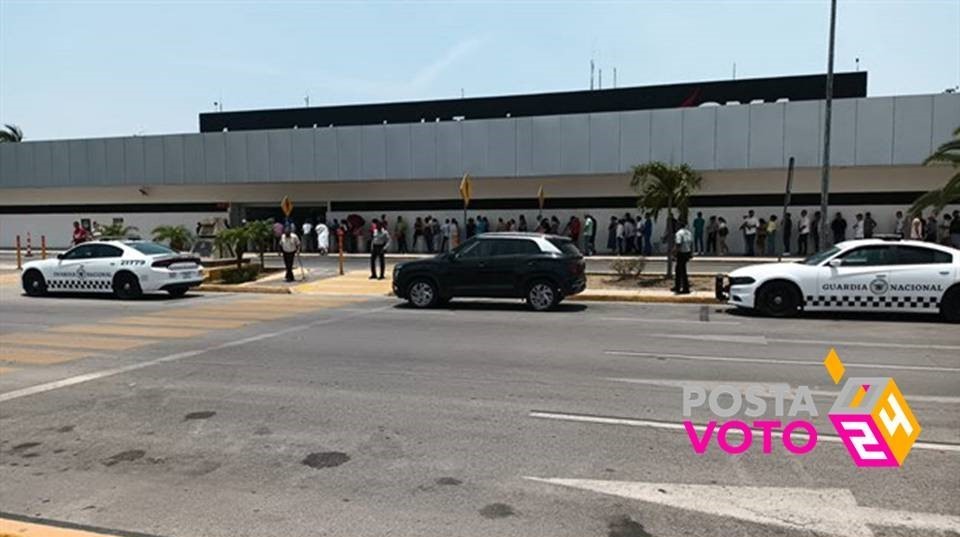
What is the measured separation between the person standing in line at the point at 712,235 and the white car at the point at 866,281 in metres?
14.4

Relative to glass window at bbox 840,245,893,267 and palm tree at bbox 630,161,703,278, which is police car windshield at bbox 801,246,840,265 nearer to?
glass window at bbox 840,245,893,267

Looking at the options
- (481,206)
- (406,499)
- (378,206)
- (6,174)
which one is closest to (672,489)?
(406,499)

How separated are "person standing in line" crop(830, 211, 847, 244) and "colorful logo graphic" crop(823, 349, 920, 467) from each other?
20.6m

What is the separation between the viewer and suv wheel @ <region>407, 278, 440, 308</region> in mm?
16328

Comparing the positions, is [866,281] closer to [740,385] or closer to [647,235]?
[740,385]

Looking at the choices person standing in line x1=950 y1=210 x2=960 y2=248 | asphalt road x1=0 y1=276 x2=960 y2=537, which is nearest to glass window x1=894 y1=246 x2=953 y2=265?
asphalt road x1=0 y1=276 x2=960 y2=537

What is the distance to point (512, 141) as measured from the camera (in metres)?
29.8

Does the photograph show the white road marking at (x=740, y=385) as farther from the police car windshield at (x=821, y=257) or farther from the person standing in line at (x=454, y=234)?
the person standing in line at (x=454, y=234)

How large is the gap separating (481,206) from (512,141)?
387cm

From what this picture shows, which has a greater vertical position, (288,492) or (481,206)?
(481,206)

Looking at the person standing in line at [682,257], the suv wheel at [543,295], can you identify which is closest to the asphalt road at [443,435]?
the suv wheel at [543,295]

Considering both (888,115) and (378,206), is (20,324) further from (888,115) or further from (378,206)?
(888,115)

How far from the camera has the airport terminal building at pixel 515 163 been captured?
26.2m

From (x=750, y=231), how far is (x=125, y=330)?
21860mm
